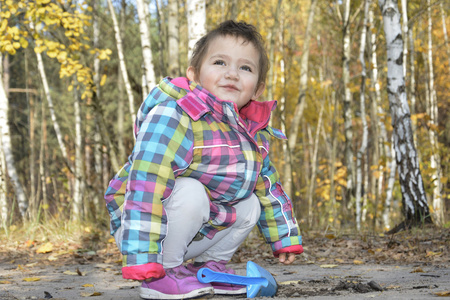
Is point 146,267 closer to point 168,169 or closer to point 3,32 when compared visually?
point 168,169

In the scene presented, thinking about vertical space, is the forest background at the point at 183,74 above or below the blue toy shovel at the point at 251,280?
above

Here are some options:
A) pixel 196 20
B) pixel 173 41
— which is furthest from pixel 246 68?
pixel 173 41

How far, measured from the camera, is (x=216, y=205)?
7.30 ft

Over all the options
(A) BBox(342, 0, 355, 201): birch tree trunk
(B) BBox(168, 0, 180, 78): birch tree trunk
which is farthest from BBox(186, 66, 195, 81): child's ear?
(A) BBox(342, 0, 355, 201): birch tree trunk

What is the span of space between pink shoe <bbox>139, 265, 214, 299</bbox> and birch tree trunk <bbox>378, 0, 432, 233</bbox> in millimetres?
3156

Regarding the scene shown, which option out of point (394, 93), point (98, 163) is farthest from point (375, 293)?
point (98, 163)

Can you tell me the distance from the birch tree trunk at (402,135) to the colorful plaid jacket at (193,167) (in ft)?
8.78

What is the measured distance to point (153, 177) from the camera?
187cm

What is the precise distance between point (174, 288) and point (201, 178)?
514mm

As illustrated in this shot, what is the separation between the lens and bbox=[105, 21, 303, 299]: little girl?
1850mm

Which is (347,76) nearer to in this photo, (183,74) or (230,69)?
(183,74)

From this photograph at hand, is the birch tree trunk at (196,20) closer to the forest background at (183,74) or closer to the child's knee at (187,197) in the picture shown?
the forest background at (183,74)

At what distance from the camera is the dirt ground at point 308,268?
216cm

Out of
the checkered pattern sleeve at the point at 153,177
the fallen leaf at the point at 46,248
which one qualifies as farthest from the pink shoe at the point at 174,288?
the fallen leaf at the point at 46,248
